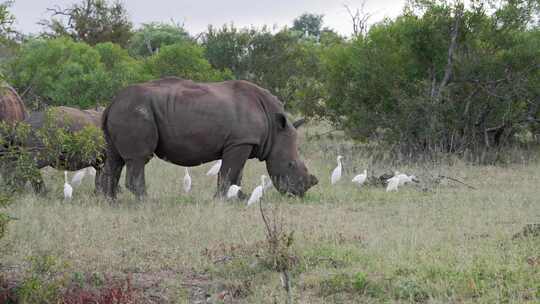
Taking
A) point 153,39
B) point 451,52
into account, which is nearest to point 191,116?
point 451,52

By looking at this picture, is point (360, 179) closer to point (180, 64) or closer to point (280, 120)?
point (280, 120)

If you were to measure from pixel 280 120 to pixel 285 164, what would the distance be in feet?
2.21

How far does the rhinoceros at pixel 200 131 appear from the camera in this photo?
1112 cm

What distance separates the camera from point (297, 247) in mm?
7984

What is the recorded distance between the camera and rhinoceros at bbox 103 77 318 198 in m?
11.1

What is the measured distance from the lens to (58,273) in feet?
24.6

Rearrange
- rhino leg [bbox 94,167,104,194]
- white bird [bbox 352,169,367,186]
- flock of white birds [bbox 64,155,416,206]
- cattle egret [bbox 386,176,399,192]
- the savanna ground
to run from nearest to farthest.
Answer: the savanna ground → flock of white birds [bbox 64,155,416,206] → rhino leg [bbox 94,167,104,194] → cattle egret [bbox 386,176,399,192] → white bird [bbox 352,169,367,186]

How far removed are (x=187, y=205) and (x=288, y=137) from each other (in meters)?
2.13

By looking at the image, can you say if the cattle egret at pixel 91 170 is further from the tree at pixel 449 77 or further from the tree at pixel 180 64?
the tree at pixel 180 64

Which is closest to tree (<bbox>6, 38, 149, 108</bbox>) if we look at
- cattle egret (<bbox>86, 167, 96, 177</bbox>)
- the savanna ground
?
cattle egret (<bbox>86, 167, 96, 177</bbox>)

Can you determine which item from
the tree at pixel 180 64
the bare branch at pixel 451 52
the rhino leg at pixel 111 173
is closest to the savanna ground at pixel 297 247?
the rhino leg at pixel 111 173

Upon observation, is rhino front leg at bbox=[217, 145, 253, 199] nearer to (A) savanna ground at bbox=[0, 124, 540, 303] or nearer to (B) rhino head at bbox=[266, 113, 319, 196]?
(A) savanna ground at bbox=[0, 124, 540, 303]

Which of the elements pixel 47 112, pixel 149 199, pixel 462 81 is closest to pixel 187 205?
pixel 149 199

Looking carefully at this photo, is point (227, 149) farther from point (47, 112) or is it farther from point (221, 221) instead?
point (47, 112)
